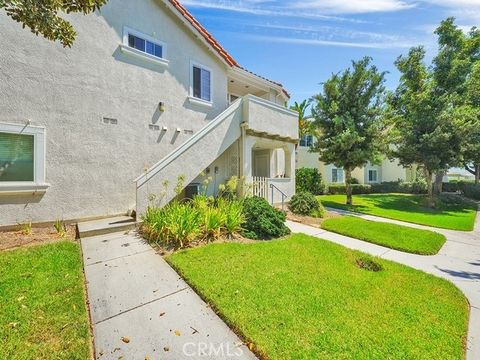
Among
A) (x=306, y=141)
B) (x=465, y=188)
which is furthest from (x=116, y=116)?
(x=465, y=188)

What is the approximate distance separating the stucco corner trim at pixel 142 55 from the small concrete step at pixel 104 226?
631 centimetres

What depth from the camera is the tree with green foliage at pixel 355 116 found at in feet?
49.9

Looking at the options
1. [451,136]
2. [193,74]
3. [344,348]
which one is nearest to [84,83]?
[193,74]

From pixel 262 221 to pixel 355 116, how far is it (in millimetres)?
12375

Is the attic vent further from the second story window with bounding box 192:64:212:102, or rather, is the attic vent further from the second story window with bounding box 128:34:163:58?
the second story window with bounding box 192:64:212:102

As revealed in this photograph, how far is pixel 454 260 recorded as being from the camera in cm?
653

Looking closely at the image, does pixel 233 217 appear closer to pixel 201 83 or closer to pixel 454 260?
pixel 454 260

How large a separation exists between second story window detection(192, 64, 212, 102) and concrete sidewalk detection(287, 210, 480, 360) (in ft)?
23.9

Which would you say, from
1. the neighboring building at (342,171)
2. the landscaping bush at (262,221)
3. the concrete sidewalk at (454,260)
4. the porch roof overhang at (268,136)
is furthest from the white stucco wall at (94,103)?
the neighboring building at (342,171)

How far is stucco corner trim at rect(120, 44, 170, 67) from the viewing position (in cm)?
872

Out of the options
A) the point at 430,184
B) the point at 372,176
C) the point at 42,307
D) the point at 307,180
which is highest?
the point at 372,176

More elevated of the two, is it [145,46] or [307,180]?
[145,46]

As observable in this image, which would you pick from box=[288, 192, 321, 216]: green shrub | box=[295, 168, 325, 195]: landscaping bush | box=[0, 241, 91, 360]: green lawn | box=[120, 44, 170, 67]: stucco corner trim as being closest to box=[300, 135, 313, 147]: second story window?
box=[295, 168, 325, 195]: landscaping bush

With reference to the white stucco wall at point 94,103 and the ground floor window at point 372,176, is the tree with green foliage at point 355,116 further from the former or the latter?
the ground floor window at point 372,176
